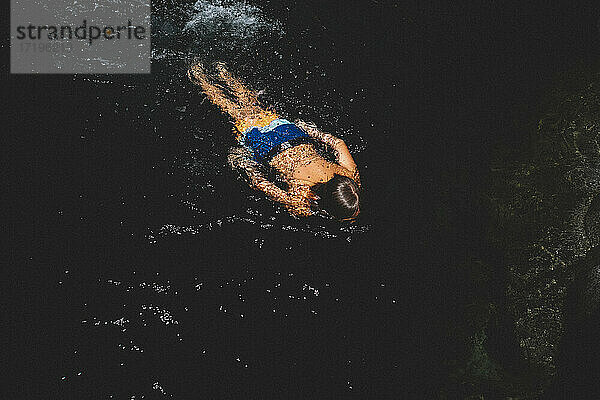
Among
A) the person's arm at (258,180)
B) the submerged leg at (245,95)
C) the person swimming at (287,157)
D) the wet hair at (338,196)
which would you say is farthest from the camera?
the submerged leg at (245,95)

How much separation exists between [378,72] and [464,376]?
7.01 ft

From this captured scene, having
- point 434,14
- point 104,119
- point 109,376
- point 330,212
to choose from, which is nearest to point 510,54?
point 434,14

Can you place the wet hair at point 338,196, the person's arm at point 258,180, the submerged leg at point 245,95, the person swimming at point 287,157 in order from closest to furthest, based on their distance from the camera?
1. the wet hair at point 338,196
2. the person swimming at point 287,157
3. the person's arm at point 258,180
4. the submerged leg at point 245,95

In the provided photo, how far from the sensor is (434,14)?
3.09 metres

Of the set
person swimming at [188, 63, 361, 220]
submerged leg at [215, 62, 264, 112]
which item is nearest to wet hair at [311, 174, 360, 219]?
person swimming at [188, 63, 361, 220]

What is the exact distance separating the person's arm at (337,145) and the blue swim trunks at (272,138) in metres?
0.09

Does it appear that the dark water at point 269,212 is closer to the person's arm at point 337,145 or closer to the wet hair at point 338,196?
the person's arm at point 337,145

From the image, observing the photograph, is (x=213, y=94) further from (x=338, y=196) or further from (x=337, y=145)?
(x=338, y=196)

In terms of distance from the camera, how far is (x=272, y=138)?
2613mm

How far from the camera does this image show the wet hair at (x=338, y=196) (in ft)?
7.89
